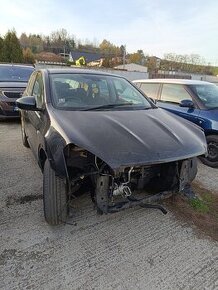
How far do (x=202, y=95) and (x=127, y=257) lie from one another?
13.3ft

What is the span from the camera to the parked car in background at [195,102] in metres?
5.02

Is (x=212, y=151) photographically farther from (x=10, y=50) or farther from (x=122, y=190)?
(x=10, y=50)

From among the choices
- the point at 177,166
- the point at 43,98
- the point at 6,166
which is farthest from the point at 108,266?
the point at 6,166

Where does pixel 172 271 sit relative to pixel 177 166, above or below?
below

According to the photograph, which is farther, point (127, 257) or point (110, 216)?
point (110, 216)

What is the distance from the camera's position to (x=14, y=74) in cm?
870

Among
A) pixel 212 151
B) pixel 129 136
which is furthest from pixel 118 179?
pixel 212 151

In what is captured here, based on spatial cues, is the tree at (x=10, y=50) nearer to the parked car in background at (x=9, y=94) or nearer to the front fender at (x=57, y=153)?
the parked car in background at (x=9, y=94)

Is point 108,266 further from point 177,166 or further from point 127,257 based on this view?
point 177,166

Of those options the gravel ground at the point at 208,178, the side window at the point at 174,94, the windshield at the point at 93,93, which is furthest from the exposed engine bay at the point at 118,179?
the side window at the point at 174,94

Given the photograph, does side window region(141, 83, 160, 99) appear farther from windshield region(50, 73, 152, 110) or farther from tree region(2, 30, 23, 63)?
tree region(2, 30, 23, 63)

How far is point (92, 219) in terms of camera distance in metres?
3.17

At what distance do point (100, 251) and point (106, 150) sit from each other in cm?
101

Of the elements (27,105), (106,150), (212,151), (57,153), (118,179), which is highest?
(27,105)
